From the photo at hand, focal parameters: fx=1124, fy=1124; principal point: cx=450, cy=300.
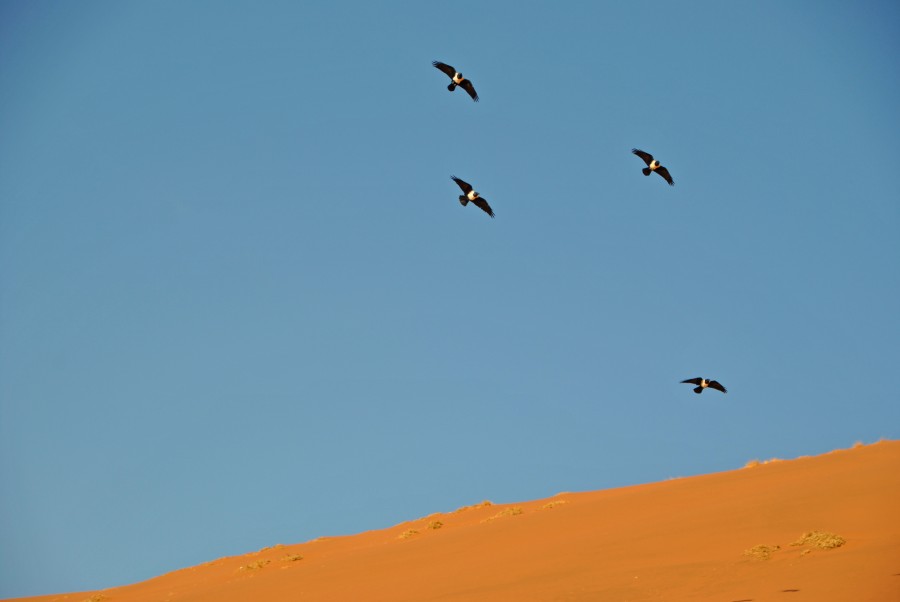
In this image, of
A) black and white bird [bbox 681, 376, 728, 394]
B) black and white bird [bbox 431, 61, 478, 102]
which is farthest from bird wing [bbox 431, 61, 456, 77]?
black and white bird [bbox 681, 376, 728, 394]

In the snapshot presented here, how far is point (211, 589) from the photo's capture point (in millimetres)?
24156

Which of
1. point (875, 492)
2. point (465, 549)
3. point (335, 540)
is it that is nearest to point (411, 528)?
point (335, 540)

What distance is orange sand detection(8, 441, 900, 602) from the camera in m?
17.0

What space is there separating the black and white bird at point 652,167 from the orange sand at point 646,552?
22.4 ft

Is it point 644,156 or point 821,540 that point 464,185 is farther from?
point 821,540

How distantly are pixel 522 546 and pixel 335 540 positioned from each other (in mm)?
8981

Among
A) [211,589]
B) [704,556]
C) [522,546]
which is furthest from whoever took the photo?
[211,589]

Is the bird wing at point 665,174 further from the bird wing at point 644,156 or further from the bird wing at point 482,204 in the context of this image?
the bird wing at point 482,204

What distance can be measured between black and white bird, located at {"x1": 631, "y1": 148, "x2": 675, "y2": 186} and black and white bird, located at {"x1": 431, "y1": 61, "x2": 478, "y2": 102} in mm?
4134

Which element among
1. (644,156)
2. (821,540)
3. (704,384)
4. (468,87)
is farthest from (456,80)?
(821,540)

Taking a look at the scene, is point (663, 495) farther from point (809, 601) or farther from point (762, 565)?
point (809, 601)

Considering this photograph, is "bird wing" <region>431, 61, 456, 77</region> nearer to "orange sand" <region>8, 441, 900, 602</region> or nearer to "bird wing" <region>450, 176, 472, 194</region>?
"bird wing" <region>450, 176, 472, 194</region>

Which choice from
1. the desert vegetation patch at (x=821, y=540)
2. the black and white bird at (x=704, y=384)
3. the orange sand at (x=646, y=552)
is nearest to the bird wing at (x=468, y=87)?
the black and white bird at (x=704, y=384)

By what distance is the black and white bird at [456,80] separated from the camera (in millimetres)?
23717
